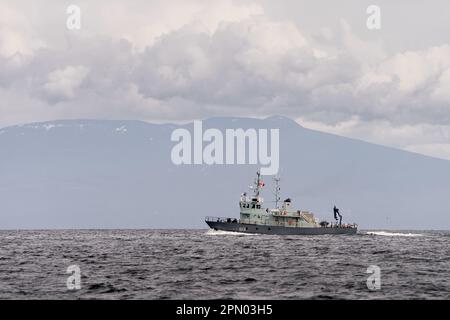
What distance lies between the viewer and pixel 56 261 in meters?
85.1

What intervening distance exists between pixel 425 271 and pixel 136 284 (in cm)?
3054

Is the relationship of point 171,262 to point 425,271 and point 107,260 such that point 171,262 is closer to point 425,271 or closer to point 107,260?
point 107,260

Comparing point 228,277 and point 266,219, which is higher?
point 266,219

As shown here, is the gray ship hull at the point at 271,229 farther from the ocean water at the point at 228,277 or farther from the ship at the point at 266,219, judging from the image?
the ocean water at the point at 228,277

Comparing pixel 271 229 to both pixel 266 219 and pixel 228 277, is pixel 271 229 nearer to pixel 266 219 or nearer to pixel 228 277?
pixel 266 219

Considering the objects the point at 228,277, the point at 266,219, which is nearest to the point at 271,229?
the point at 266,219

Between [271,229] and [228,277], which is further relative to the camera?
[271,229]

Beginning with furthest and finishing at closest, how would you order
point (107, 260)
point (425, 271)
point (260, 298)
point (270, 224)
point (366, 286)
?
1. point (270, 224)
2. point (107, 260)
3. point (425, 271)
4. point (366, 286)
5. point (260, 298)

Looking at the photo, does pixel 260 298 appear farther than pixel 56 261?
No

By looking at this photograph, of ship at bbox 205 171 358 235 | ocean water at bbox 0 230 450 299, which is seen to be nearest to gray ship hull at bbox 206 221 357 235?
ship at bbox 205 171 358 235

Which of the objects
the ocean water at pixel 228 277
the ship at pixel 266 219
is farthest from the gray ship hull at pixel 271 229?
the ocean water at pixel 228 277

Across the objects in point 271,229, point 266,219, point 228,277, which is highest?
point 266,219
